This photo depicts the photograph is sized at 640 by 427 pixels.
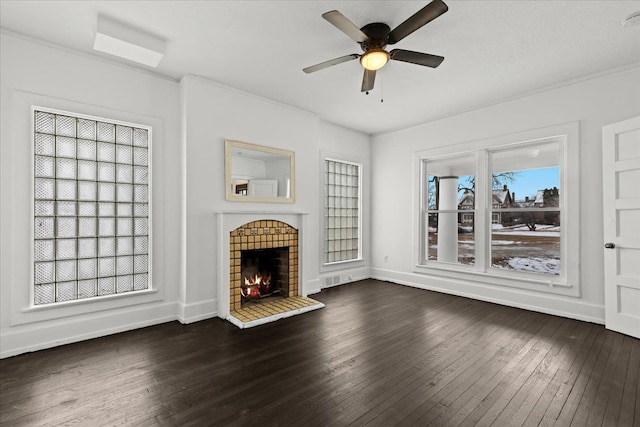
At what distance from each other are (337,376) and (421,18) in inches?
106

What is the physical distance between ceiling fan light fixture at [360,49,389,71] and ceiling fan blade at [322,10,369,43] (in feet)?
0.49

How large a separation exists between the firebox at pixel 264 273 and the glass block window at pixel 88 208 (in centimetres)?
125

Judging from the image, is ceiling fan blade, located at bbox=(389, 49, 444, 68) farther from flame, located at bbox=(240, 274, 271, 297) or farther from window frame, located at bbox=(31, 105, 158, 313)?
flame, located at bbox=(240, 274, 271, 297)

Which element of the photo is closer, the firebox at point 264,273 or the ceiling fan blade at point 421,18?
the ceiling fan blade at point 421,18

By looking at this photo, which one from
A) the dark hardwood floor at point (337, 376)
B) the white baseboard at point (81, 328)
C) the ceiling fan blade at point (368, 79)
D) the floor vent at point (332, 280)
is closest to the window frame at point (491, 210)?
the dark hardwood floor at point (337, 376)

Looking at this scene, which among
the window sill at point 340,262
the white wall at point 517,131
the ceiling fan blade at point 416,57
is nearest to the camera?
the ceiling fan blade at point 416,57

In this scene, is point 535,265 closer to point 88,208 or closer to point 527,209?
point 527,209

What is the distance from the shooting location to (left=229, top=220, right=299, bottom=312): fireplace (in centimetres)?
385

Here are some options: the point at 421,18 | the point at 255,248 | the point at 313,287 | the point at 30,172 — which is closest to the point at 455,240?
the point at 313,287

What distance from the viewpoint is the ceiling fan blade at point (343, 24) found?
6.74ft

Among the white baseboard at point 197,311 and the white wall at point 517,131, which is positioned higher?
the white wall at point 517,131

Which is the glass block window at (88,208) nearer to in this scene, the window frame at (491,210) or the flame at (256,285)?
the flame at (256,285)

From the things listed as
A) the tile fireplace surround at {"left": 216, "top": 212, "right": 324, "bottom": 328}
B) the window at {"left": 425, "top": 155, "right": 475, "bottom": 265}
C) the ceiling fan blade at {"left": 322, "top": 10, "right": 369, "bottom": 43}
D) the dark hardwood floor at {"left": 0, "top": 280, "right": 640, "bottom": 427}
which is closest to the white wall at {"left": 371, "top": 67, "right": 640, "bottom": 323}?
the window at {"left": 425, "top": 155, "right": 475, "bottom": 265}

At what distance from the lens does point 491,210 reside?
449 cm
